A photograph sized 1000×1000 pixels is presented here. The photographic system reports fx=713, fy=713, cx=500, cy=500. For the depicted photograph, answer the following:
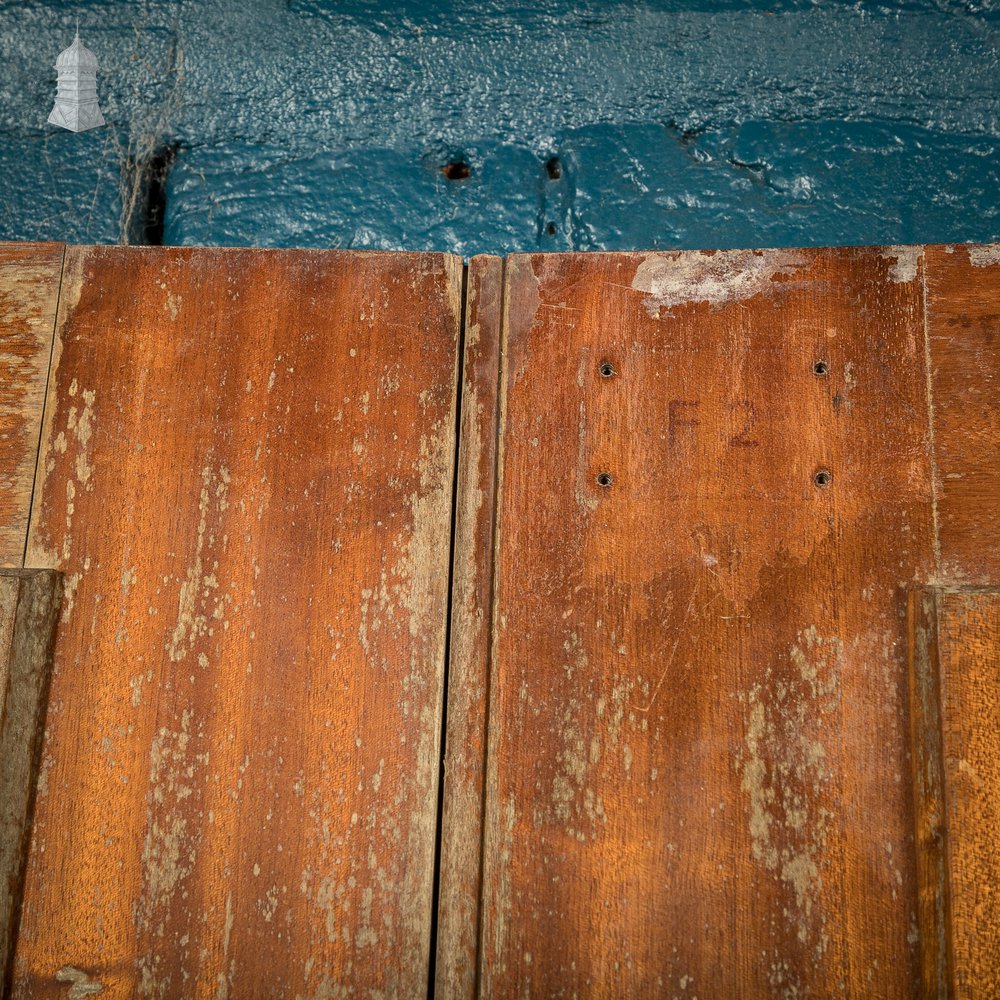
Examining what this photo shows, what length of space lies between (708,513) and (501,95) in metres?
0.94

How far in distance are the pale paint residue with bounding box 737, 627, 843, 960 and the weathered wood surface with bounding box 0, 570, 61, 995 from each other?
92 cm

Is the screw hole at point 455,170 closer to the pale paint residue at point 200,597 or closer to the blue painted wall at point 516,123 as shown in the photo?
the blue painted wall at point 516,123

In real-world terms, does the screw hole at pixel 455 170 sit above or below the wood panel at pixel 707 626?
above

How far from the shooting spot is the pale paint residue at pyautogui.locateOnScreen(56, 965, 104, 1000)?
2.96 feet

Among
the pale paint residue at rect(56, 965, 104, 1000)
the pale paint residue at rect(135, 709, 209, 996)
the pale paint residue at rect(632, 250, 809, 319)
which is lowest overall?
the pale paint residue at rect(56, 965, 104, 1000)

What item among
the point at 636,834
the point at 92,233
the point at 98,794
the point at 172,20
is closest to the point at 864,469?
the point at 636,834

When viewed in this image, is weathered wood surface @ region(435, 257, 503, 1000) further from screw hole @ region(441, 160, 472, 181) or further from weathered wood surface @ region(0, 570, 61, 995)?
weathered wood surface @ region(0, 570, 61, 995)

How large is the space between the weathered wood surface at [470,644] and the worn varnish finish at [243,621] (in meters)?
0.02

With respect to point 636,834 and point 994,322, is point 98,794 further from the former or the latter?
point 994,322

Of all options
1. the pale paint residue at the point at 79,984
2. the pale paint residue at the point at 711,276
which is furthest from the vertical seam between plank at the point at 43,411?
the pale paint residue at the point at 711,276

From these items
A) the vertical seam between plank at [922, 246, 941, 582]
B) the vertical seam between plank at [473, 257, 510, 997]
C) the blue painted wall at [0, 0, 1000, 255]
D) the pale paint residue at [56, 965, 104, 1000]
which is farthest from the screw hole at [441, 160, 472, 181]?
the pale paint residue at [56, 965, 104, 1000]

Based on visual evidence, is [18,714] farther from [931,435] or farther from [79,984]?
[931,435]

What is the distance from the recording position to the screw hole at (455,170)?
1.35 m

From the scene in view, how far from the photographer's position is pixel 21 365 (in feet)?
3.37
